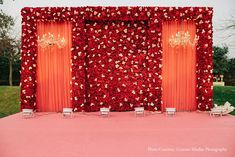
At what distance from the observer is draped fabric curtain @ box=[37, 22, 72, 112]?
11398mm

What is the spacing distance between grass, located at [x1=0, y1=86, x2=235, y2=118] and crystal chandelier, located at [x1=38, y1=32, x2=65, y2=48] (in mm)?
5112

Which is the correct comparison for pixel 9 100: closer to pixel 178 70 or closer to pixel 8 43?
pixel 8 43

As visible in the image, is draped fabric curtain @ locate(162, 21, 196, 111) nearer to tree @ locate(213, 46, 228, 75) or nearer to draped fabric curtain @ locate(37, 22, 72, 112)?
draped fabric curtain @ locate(37, 22, 72, 112)

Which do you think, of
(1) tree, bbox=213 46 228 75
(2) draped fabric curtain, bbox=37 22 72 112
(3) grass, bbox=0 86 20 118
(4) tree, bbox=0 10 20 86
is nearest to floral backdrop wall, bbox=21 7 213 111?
(2) draped fabric curtain, bbox=37 22 72 112

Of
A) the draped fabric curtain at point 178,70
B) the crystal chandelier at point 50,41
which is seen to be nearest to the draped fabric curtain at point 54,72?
the crystal chandelier at point 50,41

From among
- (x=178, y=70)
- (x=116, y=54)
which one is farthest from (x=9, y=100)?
(x=178, y=70)

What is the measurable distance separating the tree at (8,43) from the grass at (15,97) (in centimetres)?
113

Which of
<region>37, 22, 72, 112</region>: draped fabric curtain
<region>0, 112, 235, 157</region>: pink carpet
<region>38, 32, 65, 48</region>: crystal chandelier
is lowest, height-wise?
<region>0, 112, 235, 157</region>: pink carpet

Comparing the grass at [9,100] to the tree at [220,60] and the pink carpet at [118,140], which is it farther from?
the tree at [220,60]

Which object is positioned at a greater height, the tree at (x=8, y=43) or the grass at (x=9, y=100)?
the tree at (x=8, y=43)

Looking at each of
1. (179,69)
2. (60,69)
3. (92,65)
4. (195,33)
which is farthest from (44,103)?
(195,33)

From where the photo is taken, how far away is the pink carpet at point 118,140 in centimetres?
692

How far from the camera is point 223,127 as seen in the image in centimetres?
790

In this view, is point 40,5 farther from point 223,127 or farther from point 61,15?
point 223,127
